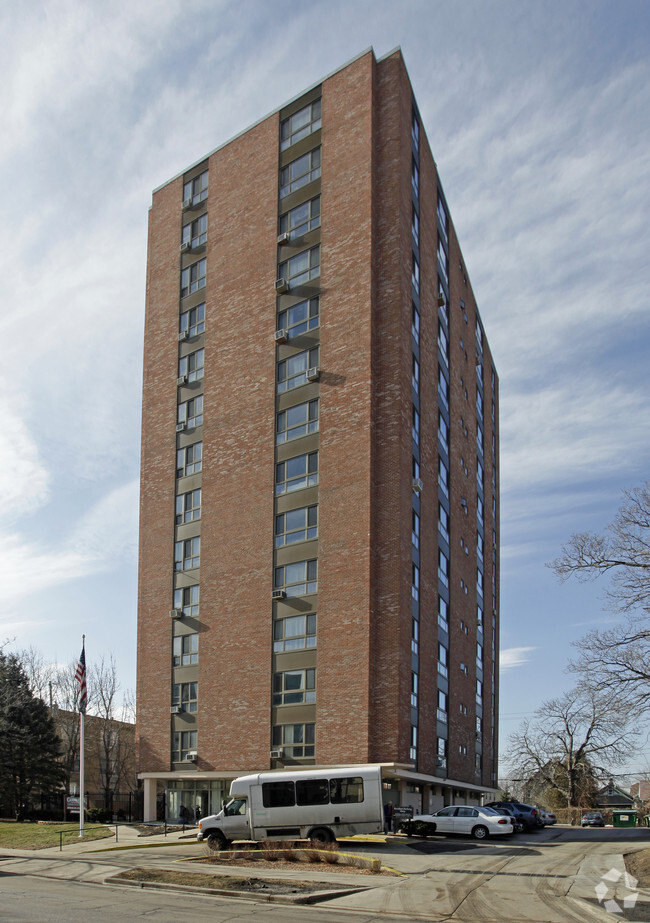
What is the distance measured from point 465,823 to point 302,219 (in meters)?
30.9

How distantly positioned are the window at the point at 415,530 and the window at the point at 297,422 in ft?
21.9

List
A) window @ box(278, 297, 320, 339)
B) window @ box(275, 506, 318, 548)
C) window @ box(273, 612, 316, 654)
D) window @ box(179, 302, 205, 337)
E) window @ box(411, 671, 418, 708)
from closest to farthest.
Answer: window @ box(273, 612, 316, 654)
window @ box(411, 671, 418, 708)
window @ box(275, 506, 318, 548)
window @ box(278, 297, 320, 339)
window @ box(179, 302, 205, 337)

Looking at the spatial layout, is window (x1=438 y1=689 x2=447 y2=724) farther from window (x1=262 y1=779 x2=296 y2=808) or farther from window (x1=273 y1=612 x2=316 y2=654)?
window (x1=262 y1=779 x2=296 y2=808)

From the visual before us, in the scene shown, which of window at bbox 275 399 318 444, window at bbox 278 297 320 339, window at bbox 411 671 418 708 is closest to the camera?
window at bbox 411 671 418 708

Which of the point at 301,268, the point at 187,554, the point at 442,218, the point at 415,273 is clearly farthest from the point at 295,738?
the point at 442,218

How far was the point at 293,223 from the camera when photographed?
46.4m

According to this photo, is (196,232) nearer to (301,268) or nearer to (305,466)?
(301,268)

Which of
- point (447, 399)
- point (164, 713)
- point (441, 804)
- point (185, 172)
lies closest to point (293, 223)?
point (185, 172)

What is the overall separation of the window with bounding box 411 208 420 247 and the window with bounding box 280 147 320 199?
5.80 meters

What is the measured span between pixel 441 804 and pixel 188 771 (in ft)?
49.3

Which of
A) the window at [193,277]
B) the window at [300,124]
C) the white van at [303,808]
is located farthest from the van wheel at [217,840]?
the window at [300,124]

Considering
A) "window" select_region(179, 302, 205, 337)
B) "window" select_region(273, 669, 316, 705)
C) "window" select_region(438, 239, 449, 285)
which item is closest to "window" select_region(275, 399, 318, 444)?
"window" select_region(179, 302, 205, 337)

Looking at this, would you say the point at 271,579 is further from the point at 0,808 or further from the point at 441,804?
the point at 0,808

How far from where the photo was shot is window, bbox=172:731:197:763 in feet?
143
